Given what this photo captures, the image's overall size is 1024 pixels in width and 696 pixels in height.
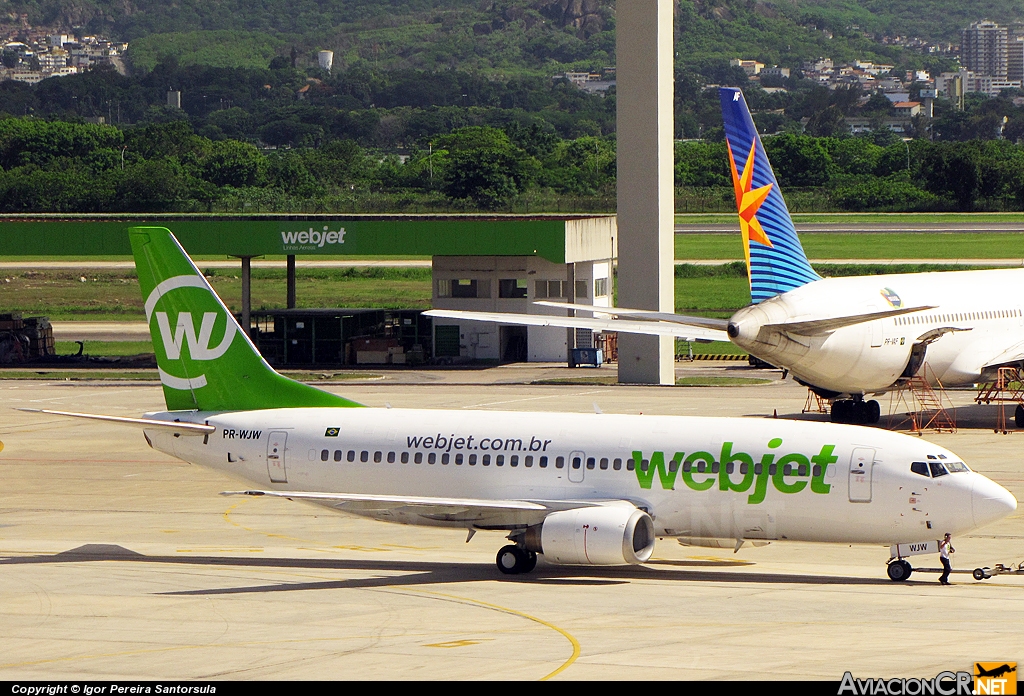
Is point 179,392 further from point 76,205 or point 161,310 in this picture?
point 76,205

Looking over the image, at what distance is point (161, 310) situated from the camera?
37062 mm

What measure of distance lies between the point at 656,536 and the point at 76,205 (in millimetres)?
144955

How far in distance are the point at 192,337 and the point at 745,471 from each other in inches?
555

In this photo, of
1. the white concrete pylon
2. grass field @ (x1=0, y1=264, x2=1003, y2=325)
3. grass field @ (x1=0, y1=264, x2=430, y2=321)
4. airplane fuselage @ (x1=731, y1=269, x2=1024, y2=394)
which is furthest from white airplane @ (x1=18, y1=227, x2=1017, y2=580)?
grass field @ (x1=0, y1=264, x2=430, y2=321)

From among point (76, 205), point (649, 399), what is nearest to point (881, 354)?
point (649, 399)

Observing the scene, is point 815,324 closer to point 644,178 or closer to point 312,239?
point 644,178

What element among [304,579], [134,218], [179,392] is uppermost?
[134,218]

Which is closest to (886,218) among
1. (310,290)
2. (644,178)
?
(310,290)

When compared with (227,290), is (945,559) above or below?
below

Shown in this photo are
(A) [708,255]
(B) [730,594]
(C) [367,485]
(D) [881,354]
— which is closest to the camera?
(B) [730,594]

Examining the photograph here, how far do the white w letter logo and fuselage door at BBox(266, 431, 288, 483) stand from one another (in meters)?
2.98

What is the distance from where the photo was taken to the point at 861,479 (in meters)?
30.9

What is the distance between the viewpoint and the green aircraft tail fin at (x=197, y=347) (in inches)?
1442

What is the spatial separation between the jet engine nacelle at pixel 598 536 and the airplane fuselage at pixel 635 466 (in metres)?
0.78
